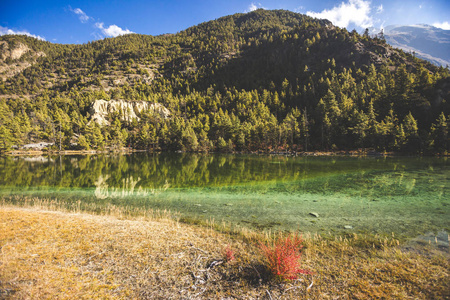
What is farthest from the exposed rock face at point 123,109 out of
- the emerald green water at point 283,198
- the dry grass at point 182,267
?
the dry grass at point 182,267

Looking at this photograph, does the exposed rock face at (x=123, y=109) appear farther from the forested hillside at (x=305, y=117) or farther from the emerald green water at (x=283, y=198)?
the emerald green water at (x=283, y=198)

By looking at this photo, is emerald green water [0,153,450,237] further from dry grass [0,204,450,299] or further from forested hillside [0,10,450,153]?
forested hillside [0,10,450,153]

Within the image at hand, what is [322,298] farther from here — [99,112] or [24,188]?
[99,112]

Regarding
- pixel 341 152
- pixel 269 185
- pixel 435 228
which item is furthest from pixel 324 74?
pixel 435 228

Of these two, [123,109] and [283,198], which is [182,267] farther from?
[123,109]

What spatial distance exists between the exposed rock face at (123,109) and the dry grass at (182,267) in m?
124

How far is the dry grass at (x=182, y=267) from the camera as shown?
6.00m

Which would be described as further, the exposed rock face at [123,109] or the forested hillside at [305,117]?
the exposed rock face at [123,109]

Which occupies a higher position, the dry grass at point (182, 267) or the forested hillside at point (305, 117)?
the forested hillside at point (305, 117)

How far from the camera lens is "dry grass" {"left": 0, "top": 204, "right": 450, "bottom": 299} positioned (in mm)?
5996

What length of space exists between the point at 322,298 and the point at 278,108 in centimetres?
12994

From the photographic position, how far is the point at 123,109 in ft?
424

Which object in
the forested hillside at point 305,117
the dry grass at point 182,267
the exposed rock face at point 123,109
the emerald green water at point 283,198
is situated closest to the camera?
the dry grass at point 182,267

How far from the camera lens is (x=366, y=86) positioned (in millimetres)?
112250
